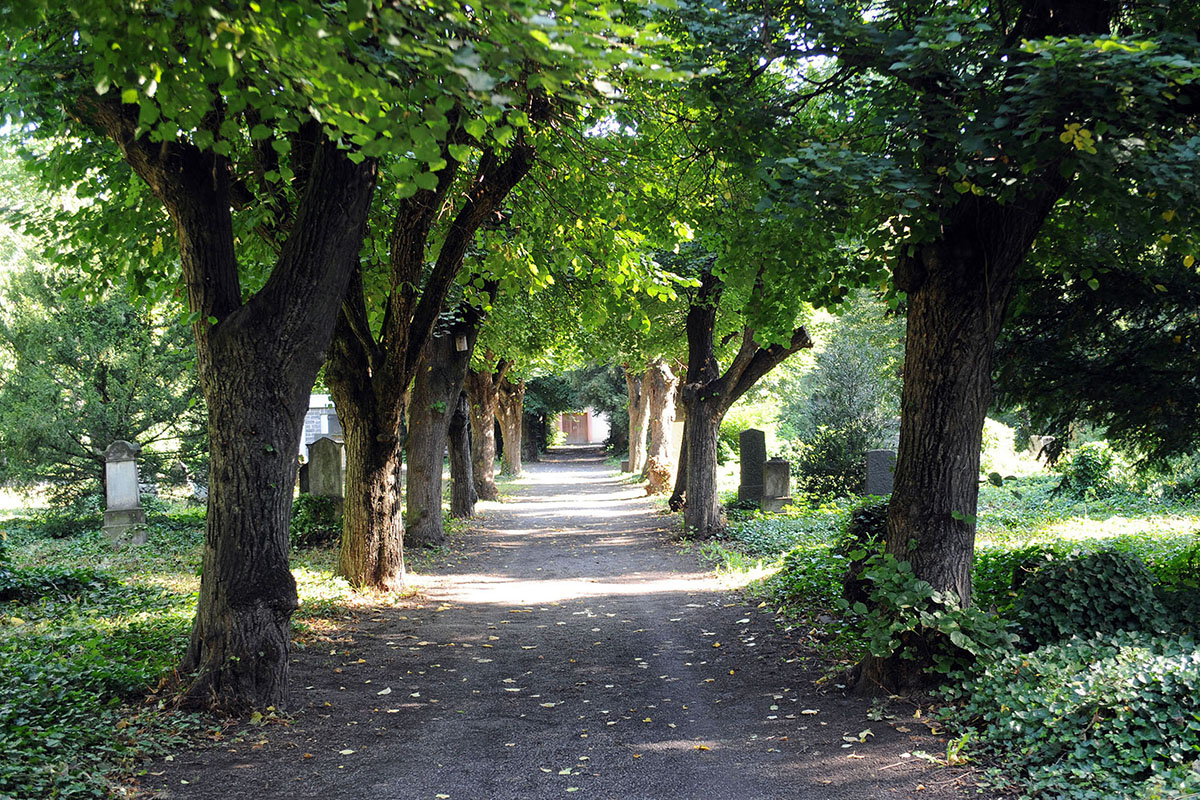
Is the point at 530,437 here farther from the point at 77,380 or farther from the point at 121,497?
the point at 121,497

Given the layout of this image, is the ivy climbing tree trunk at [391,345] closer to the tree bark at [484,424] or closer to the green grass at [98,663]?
the green grass at [98,663]

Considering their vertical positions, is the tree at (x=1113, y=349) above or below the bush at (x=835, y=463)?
above

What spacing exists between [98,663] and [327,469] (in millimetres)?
10366

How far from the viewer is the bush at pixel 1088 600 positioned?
5.62 m

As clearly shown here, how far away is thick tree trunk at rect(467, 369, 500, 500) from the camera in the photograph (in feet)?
79.7

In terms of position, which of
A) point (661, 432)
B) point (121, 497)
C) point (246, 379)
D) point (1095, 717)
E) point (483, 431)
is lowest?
point (1095, 717)

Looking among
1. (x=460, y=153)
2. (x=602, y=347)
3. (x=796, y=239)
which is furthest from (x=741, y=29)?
(x=602, y=347)

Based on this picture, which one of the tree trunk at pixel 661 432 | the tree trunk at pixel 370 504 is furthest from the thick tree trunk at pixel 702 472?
the tree trunk at pixel 661 432

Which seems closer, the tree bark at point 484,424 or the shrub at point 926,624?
the shrub at point 926,624

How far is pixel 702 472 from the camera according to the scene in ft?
53.3

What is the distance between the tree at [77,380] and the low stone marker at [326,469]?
2769 millimetres

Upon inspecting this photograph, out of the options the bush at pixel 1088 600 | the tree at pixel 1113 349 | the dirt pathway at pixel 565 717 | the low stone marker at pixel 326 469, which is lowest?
the dirt pathway at pixel 565 717

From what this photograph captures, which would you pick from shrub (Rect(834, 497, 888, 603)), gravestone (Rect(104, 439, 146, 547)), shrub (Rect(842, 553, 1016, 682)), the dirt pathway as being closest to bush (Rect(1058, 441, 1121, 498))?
shrub (Rect(834, 497, 888, 603))

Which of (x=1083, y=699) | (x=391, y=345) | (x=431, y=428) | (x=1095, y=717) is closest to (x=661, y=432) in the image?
(x=431, y=428)
